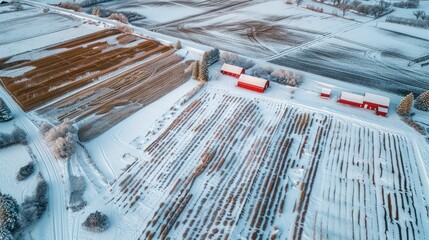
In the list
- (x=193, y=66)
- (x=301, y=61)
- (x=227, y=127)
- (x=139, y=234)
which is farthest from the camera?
(x=301, y=61)

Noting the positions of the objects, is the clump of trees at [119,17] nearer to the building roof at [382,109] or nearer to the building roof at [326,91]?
the building roof at [326,91]

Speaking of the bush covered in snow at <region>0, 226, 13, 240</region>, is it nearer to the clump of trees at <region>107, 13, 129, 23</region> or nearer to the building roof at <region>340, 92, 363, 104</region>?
the building roof at <region>340, 92, 363, 104</region>

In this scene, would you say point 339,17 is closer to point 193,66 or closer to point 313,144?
point 193,66

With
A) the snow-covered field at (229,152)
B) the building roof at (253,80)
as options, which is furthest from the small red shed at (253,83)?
the snow-covered field at (229,152)

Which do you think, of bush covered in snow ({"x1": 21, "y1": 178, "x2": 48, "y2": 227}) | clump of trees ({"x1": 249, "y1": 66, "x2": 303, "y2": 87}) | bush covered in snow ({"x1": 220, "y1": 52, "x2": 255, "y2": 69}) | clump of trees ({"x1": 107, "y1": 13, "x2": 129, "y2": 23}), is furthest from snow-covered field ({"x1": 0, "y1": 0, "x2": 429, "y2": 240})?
clump of trees ({"x1": 107, "y1": 13, "x2": 129, "y2": 23})

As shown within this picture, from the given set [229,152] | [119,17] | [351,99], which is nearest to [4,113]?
[229,152]

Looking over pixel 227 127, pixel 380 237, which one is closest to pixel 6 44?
pixel 227 127
